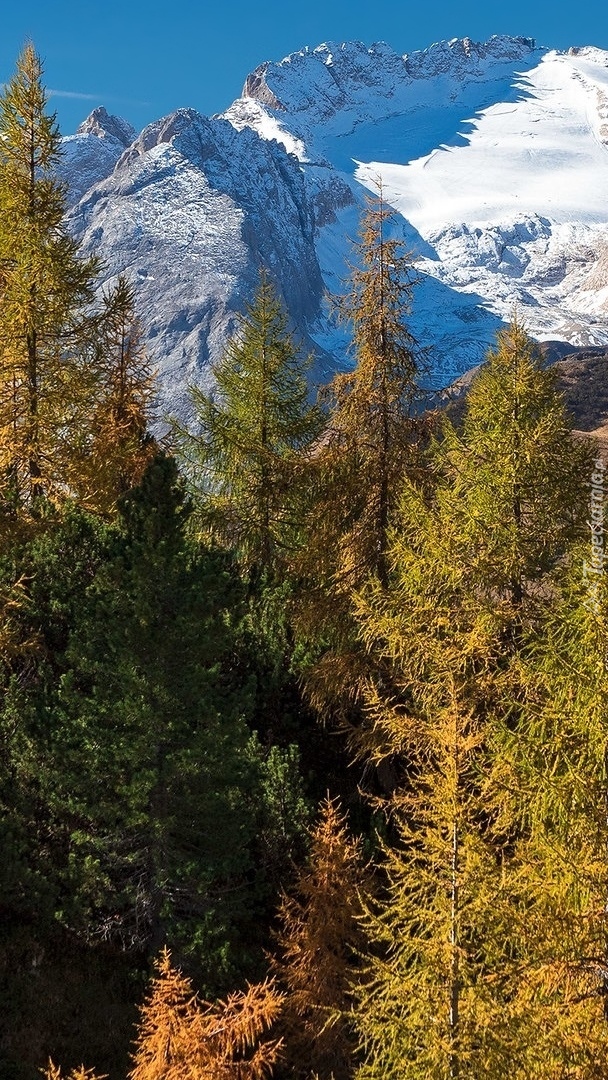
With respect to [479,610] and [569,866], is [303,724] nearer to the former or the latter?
[479,610]

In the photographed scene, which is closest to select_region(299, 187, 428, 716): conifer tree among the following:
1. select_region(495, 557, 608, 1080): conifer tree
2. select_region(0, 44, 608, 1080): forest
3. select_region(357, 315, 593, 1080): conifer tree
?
select_region(0, 44, 608, 1080): forest

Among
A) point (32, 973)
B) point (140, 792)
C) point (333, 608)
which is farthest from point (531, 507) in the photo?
point (32, 973)

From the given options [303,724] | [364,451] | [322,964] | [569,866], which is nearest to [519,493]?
[364,451]

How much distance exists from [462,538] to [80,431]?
22.7 ft

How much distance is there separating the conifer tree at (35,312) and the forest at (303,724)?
0.05 metres

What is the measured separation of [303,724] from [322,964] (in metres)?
6.03

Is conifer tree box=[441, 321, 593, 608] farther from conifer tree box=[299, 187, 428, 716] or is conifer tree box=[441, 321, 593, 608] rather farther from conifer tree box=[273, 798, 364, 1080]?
conifer tree box=[273, 798, 364, 1080]

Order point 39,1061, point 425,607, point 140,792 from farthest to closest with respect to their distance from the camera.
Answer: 1. point 425,607
2. point 140,792
3. point 39,1061

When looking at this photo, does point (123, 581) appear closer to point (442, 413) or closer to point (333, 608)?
point (333, 608)

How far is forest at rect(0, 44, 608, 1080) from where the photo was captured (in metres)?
6.84

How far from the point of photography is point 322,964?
34.3ft

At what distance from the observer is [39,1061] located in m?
9.45

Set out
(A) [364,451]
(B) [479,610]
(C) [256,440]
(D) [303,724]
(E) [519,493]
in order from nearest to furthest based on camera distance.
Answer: (B) [479,610] → (E) [519,493] → (A) [364,451] → (D) [303,724] → (C) [256,440]

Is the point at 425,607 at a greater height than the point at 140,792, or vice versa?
the point at 425,607
